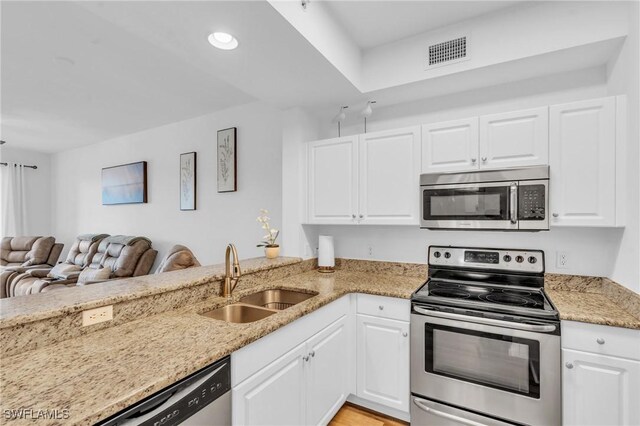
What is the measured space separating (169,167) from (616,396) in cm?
469

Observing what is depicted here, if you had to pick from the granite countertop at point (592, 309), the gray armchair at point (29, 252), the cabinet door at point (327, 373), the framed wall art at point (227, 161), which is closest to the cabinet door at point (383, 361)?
the cabinet door at point (327, 373)

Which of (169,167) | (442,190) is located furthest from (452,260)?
(169,167)

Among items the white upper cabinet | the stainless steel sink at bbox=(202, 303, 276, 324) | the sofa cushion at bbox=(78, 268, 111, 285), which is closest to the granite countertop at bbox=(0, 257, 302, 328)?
the stainless steel sink at bbox=(202, 303, 276, 324)

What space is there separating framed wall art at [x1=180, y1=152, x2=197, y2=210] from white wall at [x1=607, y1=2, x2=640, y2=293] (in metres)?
3.92

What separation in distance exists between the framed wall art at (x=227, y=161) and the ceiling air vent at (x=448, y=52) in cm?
224

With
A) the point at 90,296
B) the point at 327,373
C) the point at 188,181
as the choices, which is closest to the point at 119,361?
the point at 90,296

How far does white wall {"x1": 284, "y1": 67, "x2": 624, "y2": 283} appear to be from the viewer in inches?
79.7

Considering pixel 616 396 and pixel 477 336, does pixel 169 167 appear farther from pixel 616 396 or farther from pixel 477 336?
pixel 616 396

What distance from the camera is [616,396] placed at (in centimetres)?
152

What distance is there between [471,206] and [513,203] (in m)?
0.24

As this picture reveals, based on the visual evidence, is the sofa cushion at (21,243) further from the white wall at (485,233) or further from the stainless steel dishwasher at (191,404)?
the stainless steel dishwasher at (191,404)

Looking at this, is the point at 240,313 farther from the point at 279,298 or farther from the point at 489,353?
the point at 489,353

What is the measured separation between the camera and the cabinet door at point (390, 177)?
229 centimetres

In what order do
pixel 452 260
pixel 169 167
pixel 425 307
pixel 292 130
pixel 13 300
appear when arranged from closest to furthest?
pixel 13 300 < pixel 425 307 < pixel 452 260 < pixel 292 130 < pixel 169 167
